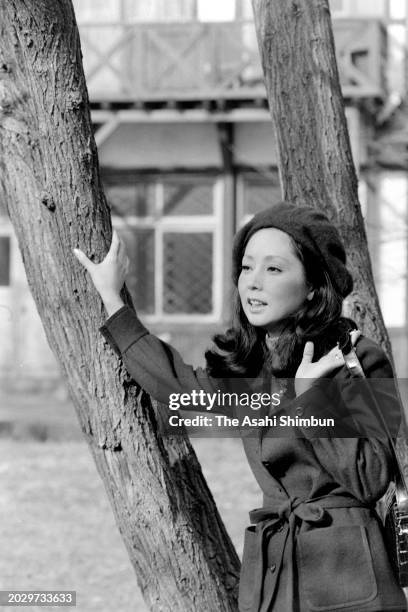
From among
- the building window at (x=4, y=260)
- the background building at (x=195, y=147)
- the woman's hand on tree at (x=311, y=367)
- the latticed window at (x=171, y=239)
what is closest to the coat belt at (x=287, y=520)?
the woman's hand on tree at (x=311, y=367)

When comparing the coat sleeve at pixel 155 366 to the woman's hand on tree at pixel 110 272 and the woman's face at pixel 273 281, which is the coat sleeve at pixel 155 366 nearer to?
the woman's hand on tree at pixel 110 272

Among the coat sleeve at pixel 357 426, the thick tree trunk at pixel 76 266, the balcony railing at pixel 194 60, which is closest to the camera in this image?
the coat sleeve at pixel 357 426

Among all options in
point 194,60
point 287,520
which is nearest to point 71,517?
point 287,520

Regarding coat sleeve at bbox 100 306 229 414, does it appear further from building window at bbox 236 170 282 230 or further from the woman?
building window at bbox 236 170 282 230

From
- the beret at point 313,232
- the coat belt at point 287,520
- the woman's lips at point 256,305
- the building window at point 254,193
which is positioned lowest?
the building window at point 254,193

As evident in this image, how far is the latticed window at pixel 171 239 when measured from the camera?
13.4m

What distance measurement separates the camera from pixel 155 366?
229 centimetres

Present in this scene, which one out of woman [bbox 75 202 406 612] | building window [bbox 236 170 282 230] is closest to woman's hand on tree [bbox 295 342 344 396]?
woman [bbox 75 202 406 612]

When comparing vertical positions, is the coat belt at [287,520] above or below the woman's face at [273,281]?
below

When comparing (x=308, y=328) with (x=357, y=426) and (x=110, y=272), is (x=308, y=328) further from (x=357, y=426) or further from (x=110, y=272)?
(x=110, y=272)

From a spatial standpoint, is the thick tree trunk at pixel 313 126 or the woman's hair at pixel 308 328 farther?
the thick tree trunk at pixel 313 126

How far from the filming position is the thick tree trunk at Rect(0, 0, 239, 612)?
2.46 m

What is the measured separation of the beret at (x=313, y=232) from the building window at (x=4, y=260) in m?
11.7

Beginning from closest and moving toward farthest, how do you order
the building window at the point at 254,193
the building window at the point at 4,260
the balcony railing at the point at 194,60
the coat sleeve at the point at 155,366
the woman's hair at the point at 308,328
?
the woman's hair at the point at 308,328
the coat sleeve at the point at 155,366
the balcony railing at the point at 194,60
the building window at the point at 254,193
the building window at the point at 4,260
